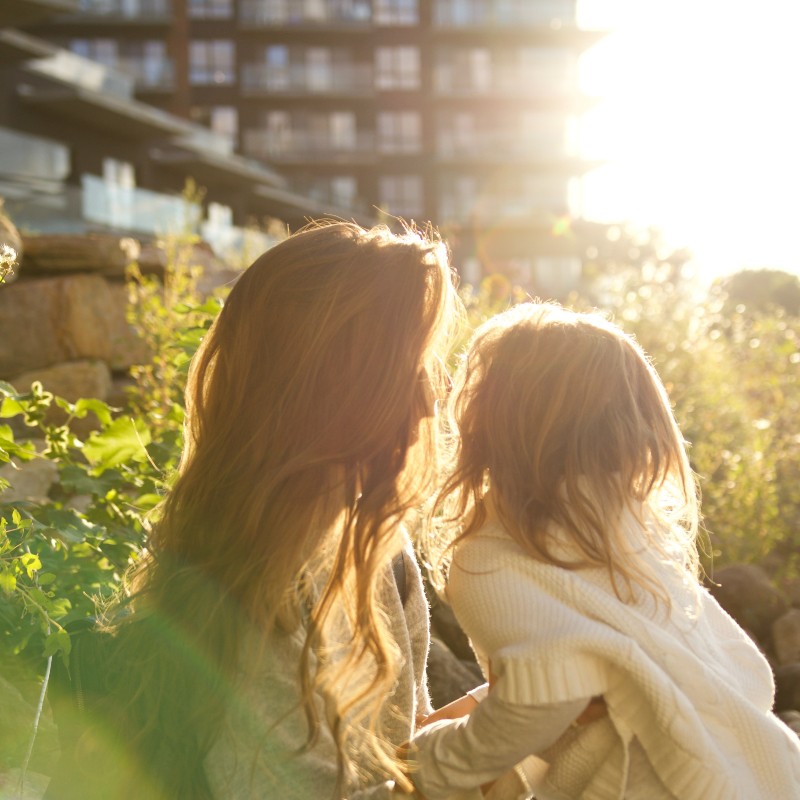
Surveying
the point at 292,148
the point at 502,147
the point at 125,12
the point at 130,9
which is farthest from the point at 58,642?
the point at 502,147

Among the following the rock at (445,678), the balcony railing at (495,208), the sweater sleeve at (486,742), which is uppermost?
the sweater sleeve at (486,742)

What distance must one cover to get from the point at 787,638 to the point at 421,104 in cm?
4256

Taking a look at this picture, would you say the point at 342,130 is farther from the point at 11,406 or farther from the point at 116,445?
the point at 11,406

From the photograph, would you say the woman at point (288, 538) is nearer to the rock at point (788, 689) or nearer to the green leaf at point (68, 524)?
the green leaf at point (68, 524)

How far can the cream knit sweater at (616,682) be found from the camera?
187cm

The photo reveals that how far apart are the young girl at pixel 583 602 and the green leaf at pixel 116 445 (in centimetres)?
98

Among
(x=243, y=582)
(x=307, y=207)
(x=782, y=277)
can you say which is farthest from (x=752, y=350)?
(x=307, y=207)

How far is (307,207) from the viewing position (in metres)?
38.0

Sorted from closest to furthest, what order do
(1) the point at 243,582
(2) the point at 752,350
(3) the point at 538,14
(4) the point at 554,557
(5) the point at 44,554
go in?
1. (1) the point at 243,582
2. (4) the point at 554,557
3. (5) the point at 44,554
4. (2) the point at 752,350
5. (3) the point at 538,14

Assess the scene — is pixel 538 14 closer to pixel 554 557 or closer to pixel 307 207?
pixel 307 207

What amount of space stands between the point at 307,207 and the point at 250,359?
3678 centimetres

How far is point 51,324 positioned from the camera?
817 cm

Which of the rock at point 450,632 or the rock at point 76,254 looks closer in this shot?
the rock at point 450,632

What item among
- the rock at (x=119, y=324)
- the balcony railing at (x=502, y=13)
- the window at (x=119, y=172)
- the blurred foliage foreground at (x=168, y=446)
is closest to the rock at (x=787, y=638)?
the blurred foliage foreground at (x=168, y=446)
